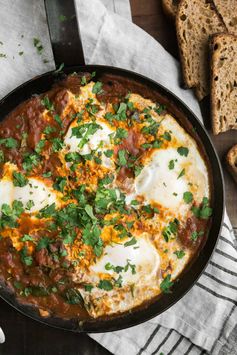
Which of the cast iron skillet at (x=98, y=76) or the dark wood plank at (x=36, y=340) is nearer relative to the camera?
the cast iron skillet at (x=98, y=76)

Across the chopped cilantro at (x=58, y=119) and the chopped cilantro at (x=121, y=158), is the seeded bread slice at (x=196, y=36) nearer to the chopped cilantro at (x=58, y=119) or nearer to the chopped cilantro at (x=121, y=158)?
the chopped cilantro at (x=121, y=158)

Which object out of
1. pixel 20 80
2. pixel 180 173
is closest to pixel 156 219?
pixel 180 173

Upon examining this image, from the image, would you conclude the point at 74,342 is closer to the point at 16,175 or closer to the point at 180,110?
the point at 16,175

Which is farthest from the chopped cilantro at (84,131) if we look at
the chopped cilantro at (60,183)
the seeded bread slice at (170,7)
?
the seeded bread slice at (170,7)

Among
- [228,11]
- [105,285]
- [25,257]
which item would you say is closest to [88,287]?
[105,285]

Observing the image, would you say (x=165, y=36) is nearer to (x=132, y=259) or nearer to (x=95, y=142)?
(x=95, y=142)

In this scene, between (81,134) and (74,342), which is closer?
(81,134)

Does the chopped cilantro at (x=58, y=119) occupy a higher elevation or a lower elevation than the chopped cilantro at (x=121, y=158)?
higher
